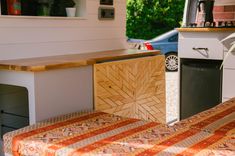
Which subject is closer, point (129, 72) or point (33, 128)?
point (33, 128)

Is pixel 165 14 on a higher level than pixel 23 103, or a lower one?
higher

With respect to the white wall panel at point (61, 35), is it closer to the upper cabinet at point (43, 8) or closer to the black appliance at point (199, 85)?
the upper cabinet at point (43, 8)

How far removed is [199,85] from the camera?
3.80 meters

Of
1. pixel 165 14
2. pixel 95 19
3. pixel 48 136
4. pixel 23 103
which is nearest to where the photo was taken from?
pixel 48 136

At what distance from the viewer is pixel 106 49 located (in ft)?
11.9

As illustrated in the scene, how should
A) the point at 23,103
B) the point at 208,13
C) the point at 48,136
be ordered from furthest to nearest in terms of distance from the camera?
the point at 208,13, the point at 23,103, the point at 48,136

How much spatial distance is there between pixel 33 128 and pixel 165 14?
1102 centimetres

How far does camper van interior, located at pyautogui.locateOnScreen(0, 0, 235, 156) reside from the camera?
185 centimetres

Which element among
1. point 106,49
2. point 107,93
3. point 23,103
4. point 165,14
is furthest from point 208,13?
point 165,14

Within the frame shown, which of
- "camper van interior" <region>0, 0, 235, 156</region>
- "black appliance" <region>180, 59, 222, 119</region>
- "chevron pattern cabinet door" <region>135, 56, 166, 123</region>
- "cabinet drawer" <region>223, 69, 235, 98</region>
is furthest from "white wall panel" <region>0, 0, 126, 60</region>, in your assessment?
"cabinet drawer" <region>223, 69, 235, 98</region>

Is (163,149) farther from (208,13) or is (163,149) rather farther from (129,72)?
(208,13)

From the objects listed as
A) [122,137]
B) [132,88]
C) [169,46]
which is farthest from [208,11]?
[169,46]

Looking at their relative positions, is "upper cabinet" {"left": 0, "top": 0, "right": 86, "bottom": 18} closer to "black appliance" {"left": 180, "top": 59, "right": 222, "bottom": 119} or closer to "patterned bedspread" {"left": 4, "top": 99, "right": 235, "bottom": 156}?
"patterned bedspread" {"left": 4, "top": 99, "right": 235, "bottom": 156}

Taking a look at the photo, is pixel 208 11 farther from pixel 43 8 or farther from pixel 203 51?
pixel 43 8
